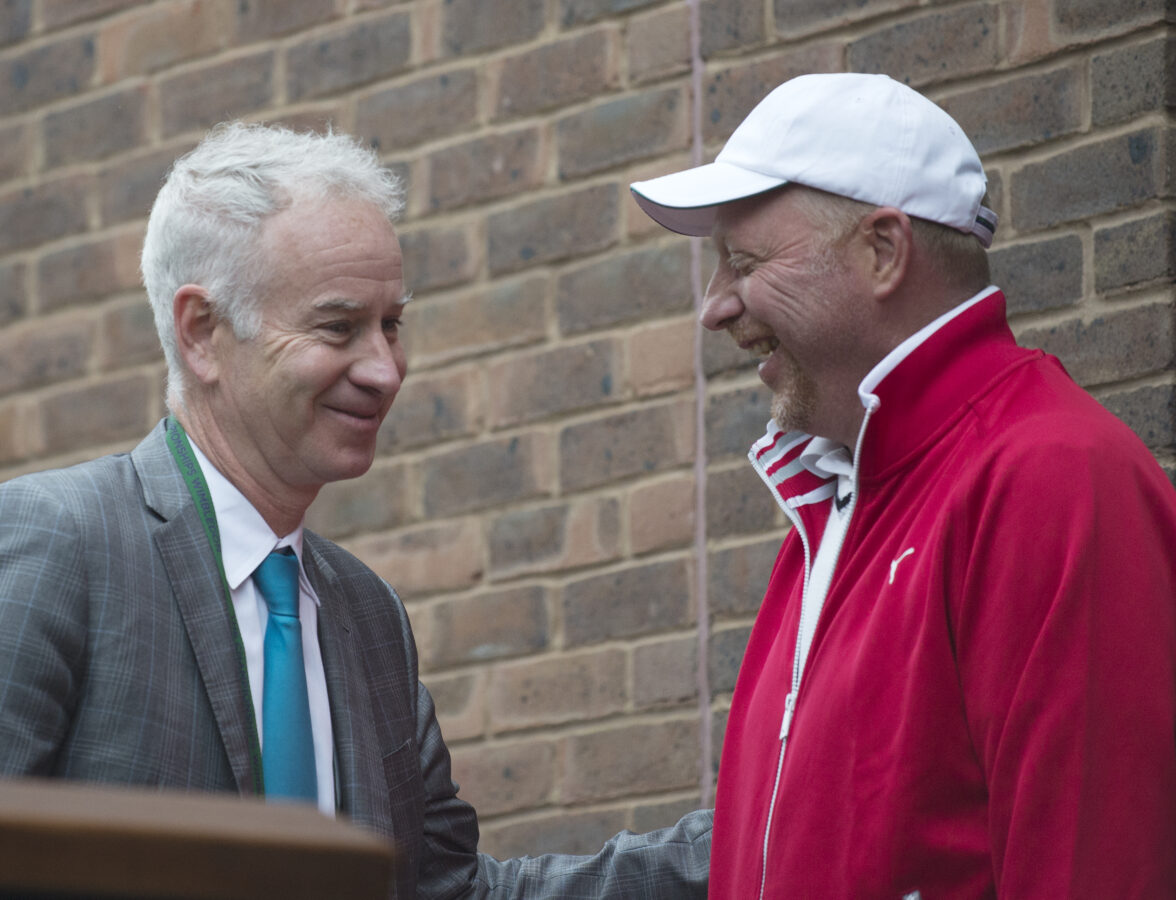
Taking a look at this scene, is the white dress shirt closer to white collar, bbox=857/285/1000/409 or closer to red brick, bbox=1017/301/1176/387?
white collar, bbox=857/285/1000/409

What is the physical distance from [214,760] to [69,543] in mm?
340

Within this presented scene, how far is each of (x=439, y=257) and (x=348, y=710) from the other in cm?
170

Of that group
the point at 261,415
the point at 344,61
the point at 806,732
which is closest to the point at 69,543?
the point at 261,415

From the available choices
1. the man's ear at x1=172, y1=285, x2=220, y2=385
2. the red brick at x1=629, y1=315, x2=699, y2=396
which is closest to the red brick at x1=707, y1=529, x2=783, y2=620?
the red brick at x1=629, y1=315, x2=699, y2=396

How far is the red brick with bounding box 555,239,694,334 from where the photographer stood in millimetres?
3672

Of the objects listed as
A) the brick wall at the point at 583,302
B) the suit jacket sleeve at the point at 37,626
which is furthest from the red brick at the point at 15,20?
the suit jacket sleeve at the point at 37,626

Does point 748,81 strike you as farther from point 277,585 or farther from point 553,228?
point 277,585

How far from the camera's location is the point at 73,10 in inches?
182

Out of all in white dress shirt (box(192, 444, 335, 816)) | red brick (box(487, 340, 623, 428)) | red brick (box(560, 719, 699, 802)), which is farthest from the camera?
red brick (box(487, 340, 623, 428))

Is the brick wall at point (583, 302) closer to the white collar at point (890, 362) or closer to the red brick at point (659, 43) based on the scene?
the red brick at point (659, 43)

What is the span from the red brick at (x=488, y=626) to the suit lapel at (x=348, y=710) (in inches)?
41.3

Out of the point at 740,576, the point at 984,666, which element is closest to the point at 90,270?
the point at 740,576

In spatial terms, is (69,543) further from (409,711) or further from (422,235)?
(422,235)

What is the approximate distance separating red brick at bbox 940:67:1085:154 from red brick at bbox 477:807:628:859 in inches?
59.8
